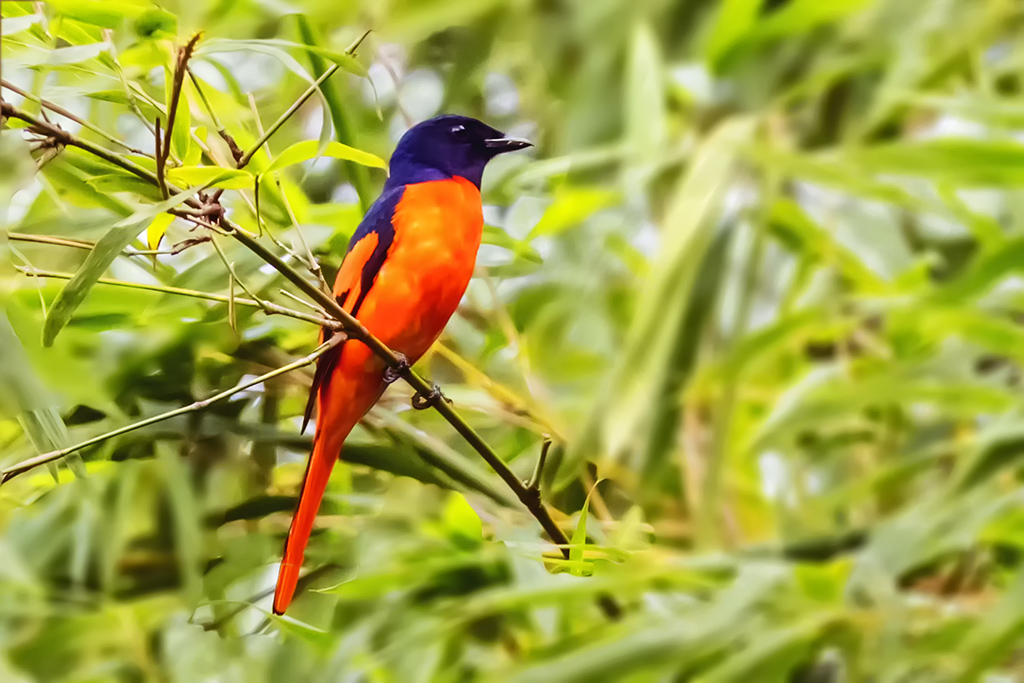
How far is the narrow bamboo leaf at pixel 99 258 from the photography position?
17cm

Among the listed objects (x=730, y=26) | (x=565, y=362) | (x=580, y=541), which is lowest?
(x=580, y=541)

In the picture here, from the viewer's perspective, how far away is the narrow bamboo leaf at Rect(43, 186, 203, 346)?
171mm

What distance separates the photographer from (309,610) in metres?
0.24

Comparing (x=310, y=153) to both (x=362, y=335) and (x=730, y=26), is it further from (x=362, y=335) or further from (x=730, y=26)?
(x=730, y=26)

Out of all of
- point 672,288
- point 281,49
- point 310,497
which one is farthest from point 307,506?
point 672,288

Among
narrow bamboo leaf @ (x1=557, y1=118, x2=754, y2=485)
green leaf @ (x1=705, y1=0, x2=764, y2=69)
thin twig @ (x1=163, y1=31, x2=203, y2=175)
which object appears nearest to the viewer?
thin twig @ (x1=163, y1=31, x2=203, y2=175)

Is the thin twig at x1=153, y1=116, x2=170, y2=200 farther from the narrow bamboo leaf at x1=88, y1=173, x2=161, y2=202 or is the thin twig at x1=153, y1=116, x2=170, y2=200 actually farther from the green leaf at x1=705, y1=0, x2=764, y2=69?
the green leaf at x1=705, y1=0, x2=764, y2=69

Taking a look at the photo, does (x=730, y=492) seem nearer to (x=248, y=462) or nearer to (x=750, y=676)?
(x=750, y=676)

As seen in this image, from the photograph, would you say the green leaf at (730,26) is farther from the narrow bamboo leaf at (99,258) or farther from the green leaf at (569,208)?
the narrow bamboo leaf at (99,258)

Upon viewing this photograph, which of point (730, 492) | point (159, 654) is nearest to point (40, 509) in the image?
point (159, 654)

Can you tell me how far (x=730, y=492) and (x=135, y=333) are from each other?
0.68 metres

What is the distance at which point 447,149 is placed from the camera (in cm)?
23

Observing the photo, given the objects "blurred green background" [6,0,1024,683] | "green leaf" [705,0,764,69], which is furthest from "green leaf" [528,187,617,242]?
"green leaf" [705,0,764,69]

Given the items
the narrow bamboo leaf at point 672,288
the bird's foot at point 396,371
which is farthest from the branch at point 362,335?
the narrow bamboo leaf at point 672,288
